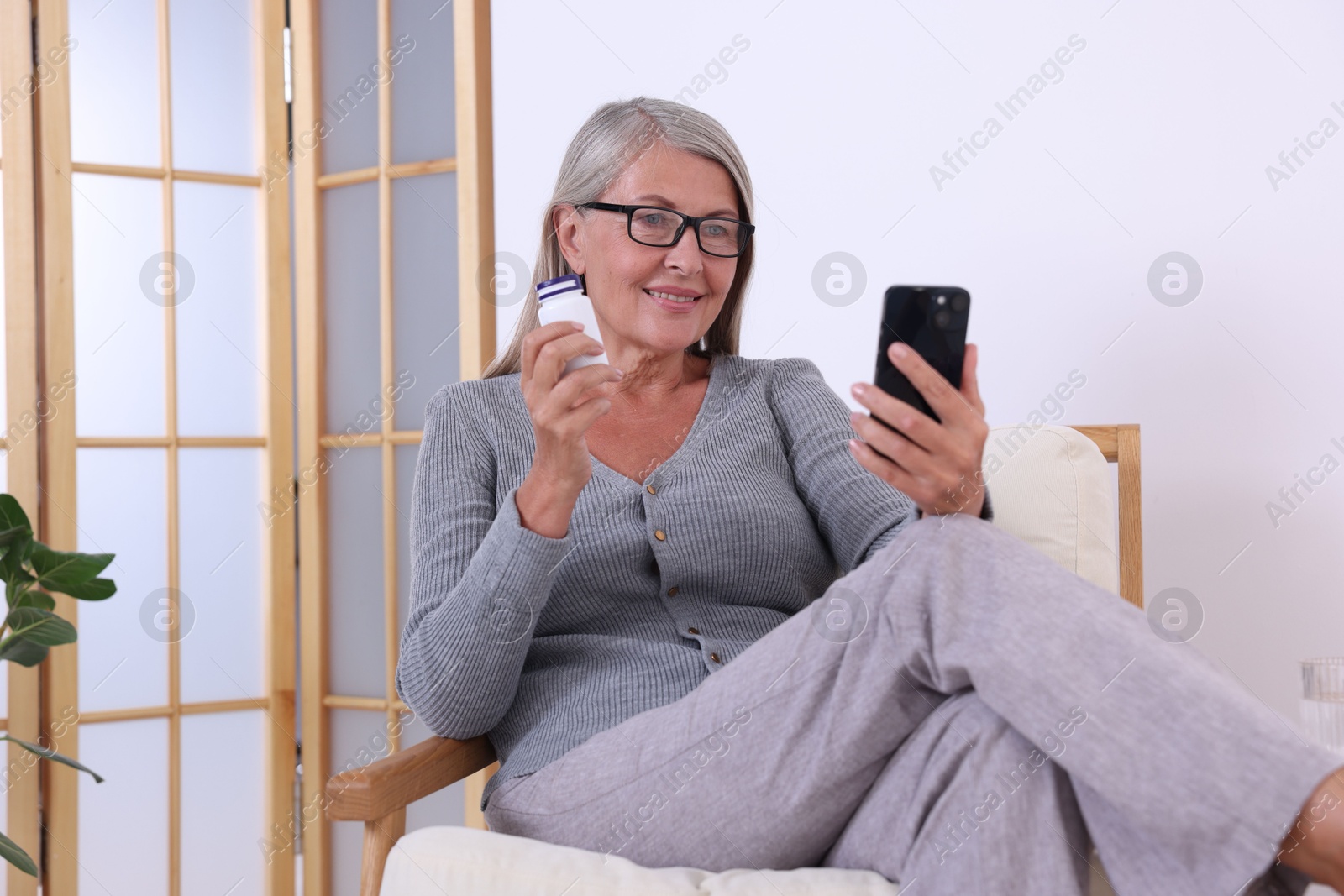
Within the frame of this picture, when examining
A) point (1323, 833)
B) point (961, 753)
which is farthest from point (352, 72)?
point (1323, 833)

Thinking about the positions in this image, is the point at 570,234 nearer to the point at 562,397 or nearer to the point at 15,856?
the point at 562,397

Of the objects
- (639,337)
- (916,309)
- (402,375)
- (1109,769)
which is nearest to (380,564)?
(402,375)

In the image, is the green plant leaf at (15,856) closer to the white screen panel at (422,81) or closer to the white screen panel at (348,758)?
the white screen panel at (348,758)

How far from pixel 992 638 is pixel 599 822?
16.8 inches

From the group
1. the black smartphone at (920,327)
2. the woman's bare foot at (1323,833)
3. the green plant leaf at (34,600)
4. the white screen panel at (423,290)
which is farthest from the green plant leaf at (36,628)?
the woman's bare foot at (1323,833)

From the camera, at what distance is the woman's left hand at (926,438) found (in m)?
0.93

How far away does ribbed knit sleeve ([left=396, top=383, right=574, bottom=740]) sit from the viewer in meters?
1.06

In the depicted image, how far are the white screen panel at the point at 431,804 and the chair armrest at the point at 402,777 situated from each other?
4.03 ft

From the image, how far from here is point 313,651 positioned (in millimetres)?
2420

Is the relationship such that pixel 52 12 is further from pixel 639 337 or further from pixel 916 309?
pixel 916 309

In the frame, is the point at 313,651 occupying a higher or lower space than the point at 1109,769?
lower

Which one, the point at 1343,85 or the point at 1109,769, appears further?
the point at 1343,85

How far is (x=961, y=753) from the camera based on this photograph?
832 mm

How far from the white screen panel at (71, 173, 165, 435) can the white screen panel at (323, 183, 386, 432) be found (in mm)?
349
